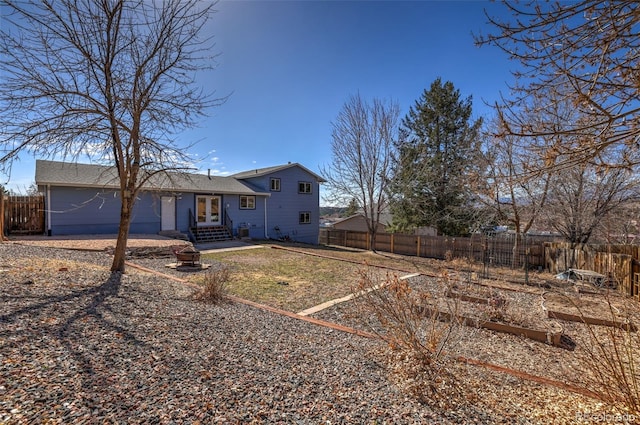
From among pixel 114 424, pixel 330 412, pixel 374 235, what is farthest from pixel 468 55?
pixel 374 235

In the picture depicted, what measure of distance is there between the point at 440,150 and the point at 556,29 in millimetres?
19860

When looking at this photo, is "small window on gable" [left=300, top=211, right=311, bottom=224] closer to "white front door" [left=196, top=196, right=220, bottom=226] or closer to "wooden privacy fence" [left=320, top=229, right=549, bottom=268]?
"wooden privacy fence" [left=320, top=229, right=549, bottom=268]

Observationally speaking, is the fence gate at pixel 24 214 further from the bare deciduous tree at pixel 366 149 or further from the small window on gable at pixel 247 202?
the bare deciduous tree at pixel 366 149

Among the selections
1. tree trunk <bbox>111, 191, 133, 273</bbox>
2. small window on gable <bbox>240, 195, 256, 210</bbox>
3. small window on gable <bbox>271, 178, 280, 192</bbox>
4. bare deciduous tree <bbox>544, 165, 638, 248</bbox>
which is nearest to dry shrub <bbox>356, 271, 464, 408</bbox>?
tree trunk <bbox>111, 191, 133, 273</bbox>

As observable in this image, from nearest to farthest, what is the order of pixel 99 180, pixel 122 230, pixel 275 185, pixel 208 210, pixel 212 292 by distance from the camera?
pixel 212 292
pixel 122 230
pixel 99 180
pixel 208 210
pixel 275 185

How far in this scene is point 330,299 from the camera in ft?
24.4

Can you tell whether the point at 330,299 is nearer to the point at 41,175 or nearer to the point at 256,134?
the point at 256,134

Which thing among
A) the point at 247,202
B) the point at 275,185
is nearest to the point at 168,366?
the point at 247,202

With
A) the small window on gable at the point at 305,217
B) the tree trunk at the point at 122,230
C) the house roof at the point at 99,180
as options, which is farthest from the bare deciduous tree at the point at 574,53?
the small window on gable at the point at 305,217

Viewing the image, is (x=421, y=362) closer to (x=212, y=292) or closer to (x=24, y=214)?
(x=212, y=292)

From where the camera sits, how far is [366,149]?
18.4m

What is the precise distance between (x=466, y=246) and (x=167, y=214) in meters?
16.2

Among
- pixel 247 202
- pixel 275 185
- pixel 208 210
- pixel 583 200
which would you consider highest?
pixel 275 185

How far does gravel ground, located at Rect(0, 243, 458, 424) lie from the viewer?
2.34 m
